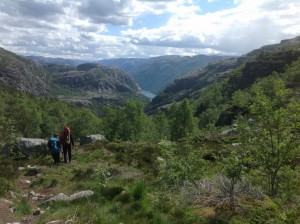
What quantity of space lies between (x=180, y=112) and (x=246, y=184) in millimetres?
64742

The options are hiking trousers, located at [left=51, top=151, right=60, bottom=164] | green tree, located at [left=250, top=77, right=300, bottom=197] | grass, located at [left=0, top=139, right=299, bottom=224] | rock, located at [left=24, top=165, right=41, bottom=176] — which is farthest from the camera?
hiking trousers, located at [left=51, top=151, right=60, bottom=164]

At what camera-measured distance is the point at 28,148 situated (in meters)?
24.7

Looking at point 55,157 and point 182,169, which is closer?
point 182,169

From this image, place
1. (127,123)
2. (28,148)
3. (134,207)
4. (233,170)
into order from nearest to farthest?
(233,170) < (134,207) < (28,148) < (127,123)

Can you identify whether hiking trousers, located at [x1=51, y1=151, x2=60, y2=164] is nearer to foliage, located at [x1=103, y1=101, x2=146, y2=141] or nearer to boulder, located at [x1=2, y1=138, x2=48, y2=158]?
boulder, located at [x1=2, y1=138, x2=48, y2=158]

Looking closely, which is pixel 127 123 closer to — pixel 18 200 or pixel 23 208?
pixel 18 200

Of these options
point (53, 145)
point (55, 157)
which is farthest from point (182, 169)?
point (55, 157)

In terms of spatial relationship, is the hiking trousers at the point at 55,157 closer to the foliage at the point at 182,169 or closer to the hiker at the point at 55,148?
the hiker at the point at 55,148

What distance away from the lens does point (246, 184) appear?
10.4 meters

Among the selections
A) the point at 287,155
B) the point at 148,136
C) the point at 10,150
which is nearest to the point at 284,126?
the point at 287,155

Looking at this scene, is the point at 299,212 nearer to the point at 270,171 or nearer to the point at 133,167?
the point at 270,171

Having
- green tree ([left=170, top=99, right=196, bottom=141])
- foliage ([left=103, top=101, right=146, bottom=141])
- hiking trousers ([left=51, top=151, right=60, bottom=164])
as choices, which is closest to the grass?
hiking trousers ([left=51, top=151, right=60, bottom=164])

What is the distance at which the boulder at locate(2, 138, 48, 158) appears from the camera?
79.2ft

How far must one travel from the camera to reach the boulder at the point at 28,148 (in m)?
24.1
